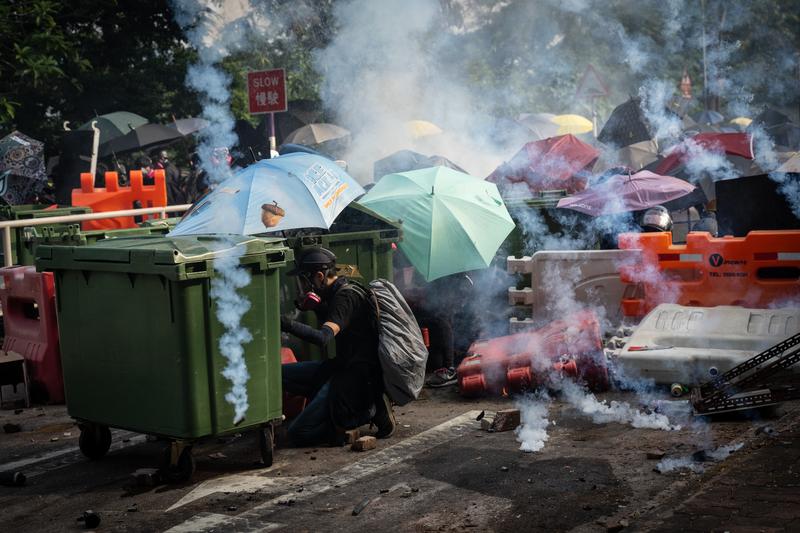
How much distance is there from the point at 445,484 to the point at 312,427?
137 centimetres

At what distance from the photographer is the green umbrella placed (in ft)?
30.5

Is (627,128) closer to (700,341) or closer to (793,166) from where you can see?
(793,166)

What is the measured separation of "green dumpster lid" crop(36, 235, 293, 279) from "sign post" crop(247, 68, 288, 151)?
616 cm

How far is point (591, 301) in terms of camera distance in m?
9.45

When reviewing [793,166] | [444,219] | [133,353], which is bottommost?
[133,353]

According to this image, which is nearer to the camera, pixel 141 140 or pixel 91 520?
pixel 91 520

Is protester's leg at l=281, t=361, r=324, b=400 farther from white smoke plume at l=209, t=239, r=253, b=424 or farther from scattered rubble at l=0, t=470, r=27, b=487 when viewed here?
scattered rubble at l=0, t=470, r=27, b=487

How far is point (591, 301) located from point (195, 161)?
9094 mm

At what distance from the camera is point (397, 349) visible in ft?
23.4

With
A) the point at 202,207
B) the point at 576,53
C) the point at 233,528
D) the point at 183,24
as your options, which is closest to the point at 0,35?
the point at 183,24

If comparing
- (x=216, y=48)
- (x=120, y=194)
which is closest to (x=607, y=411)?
(x=120, y=194)

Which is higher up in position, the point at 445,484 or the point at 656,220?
the point at 656,220

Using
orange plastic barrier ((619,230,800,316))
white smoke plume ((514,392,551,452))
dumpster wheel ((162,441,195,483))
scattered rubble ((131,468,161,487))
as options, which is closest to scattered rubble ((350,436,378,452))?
white smoke plume ((514,392,551,452))

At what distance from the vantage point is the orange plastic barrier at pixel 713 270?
8.59 m
